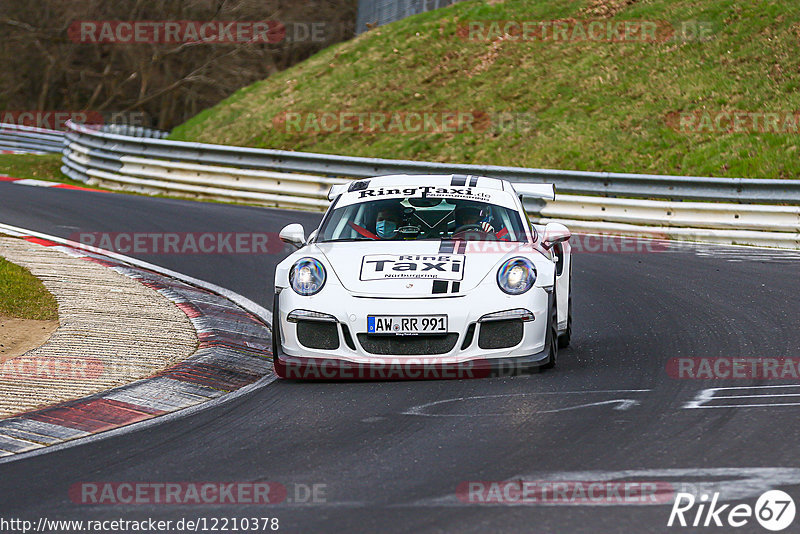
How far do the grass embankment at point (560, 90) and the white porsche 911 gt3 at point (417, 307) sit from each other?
1209cm

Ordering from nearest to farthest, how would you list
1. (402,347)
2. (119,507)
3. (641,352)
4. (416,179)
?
(119,507) < (402,347) < (641,352) < (416,179)

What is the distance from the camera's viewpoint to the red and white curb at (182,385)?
254 inches

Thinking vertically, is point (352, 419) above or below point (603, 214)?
below

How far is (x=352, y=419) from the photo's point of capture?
21.5 ft

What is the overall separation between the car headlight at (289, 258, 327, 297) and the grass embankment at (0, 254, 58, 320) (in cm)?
269

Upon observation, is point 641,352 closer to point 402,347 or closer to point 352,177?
point 402,347

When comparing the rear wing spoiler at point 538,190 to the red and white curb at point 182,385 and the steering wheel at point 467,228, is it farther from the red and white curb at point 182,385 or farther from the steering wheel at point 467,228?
the red and white curb at point 182,385

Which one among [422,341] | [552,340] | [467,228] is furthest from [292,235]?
[552,340]

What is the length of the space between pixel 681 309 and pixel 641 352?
6.78 ft


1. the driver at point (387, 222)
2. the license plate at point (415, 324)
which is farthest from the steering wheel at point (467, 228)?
the license plate at point (415, 324)

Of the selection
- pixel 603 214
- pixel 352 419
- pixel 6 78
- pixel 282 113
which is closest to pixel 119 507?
pixel 352 419

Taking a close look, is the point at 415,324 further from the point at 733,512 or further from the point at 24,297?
the point at 24,297

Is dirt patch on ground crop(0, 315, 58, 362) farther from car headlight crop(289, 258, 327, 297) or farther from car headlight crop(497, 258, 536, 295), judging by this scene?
car headlight crop(497, 258, 536, 295)

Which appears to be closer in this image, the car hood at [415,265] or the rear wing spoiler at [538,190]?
the car hood at [415,265]
